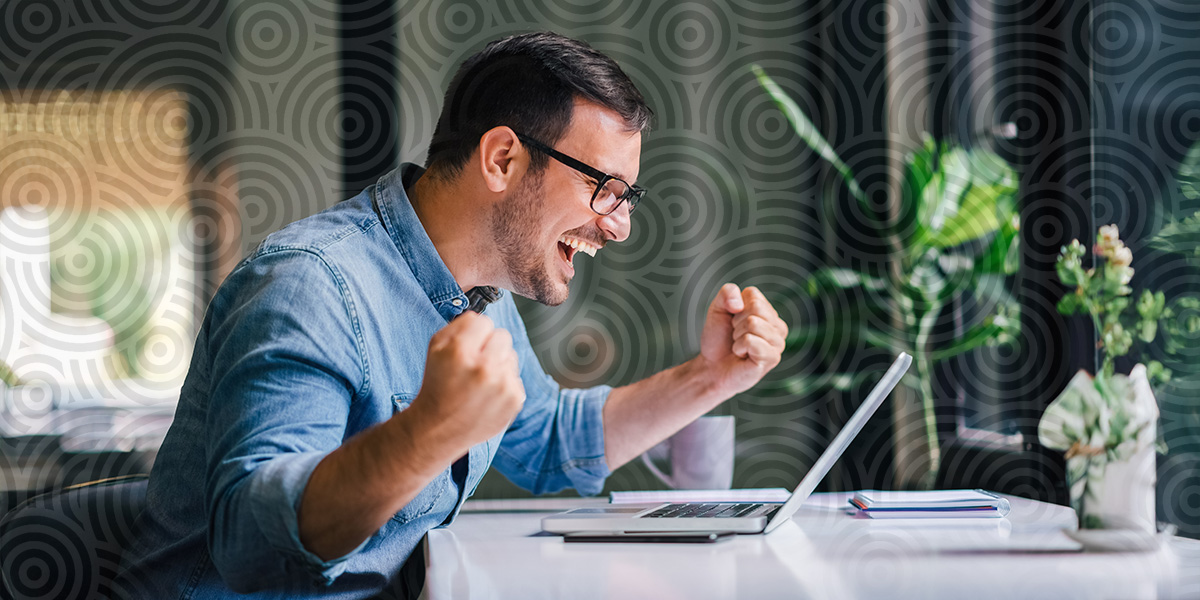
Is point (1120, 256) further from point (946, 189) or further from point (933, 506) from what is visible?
point (946, 189)

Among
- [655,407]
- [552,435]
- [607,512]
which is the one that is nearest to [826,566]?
[607,512]

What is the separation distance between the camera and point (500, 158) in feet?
3.92

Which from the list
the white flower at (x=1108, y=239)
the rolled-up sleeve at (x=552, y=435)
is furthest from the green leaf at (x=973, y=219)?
the rolled-up sleeve at (x=552, y=435)

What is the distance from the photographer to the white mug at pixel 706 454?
1.49m

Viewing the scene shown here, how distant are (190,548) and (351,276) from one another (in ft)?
1.16

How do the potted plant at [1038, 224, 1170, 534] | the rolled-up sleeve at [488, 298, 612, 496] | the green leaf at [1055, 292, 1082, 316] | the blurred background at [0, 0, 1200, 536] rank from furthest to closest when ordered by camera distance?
the blurred background at [0, 0, 1200, 536], the rolled-up sleeve at [488, 298, 612, 496], the green leaf at [1055, 292, 1082, 316], the potted plant at [1038, 224, 1170, 534]

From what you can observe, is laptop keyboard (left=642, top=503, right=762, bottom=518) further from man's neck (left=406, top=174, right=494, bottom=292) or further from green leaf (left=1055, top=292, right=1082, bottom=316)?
green leaf (left=1055, top=292, right=1082, bottom=316)

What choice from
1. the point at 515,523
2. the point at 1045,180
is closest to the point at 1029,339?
the point at 1045,180

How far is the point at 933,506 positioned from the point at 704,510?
0.30 m

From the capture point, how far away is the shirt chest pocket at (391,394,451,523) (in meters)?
1.02

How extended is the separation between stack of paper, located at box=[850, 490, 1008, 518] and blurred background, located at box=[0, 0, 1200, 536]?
0.62 meters

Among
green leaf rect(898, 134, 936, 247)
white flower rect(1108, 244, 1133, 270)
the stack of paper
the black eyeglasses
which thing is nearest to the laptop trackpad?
the stack of paper

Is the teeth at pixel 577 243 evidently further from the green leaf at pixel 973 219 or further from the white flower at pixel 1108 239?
the green leaf at pixel 973 219

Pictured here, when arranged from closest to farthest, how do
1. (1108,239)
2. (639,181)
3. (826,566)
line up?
(826,566), (1108,239), (639,181)
